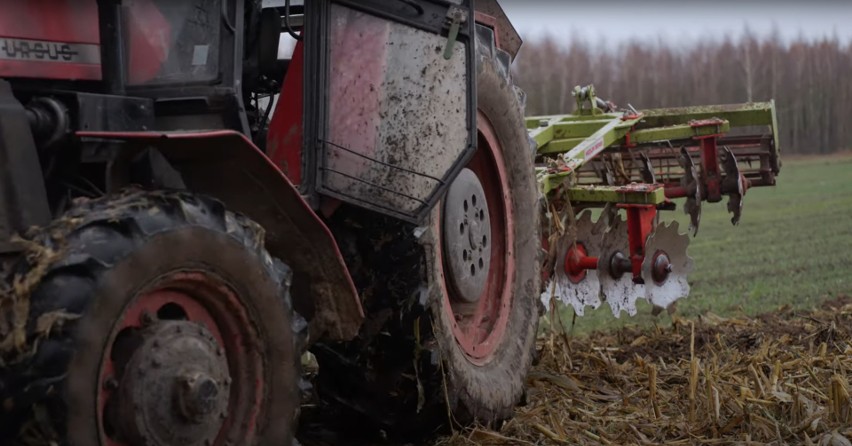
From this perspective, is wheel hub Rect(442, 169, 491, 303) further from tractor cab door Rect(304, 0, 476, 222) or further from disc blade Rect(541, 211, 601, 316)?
disc blade Rect(541, 211, 601, 316)

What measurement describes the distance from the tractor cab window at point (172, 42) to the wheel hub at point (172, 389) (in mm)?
958

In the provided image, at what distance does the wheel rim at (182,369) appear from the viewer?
2.85 metres

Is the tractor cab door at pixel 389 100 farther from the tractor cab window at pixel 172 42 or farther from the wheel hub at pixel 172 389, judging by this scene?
the wheel hub at pixel 172 389

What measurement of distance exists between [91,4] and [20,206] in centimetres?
85

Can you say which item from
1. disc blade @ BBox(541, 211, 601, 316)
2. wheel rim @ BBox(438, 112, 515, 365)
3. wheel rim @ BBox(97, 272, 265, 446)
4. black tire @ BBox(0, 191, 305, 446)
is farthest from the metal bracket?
disc blade @ BBox(541, 211, 601, 316)

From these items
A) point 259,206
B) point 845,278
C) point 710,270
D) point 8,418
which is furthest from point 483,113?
point 710,270

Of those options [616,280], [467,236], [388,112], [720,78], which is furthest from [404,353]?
[720,78]

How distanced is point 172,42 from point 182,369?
1.21m

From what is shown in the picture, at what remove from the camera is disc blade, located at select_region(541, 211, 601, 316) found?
6.92 metres

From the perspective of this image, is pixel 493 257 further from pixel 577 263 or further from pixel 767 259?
pixel 767 259

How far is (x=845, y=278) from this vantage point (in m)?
10.4

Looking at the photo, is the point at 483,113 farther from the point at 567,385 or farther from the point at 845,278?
the point at 845,278

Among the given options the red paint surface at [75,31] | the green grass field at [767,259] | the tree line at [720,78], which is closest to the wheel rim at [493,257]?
the red paint surface at [75,31]

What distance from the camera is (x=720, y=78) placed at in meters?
45.1
